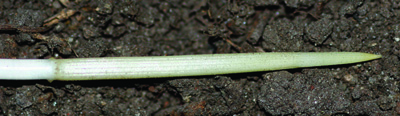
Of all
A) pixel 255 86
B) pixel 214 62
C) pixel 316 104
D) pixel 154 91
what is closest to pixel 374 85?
pixel 316 104

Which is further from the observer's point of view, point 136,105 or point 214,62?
point 136,105

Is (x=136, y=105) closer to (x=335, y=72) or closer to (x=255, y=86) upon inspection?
(x=255, y=86)

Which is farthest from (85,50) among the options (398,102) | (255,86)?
(398,102)

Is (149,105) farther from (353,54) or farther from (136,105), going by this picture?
(353,54)

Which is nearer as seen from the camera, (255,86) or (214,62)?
(214,62)

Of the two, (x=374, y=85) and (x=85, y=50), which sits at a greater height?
(x=85, y=50)

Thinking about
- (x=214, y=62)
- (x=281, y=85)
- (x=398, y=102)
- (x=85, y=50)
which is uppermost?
(x=85, y=50)
